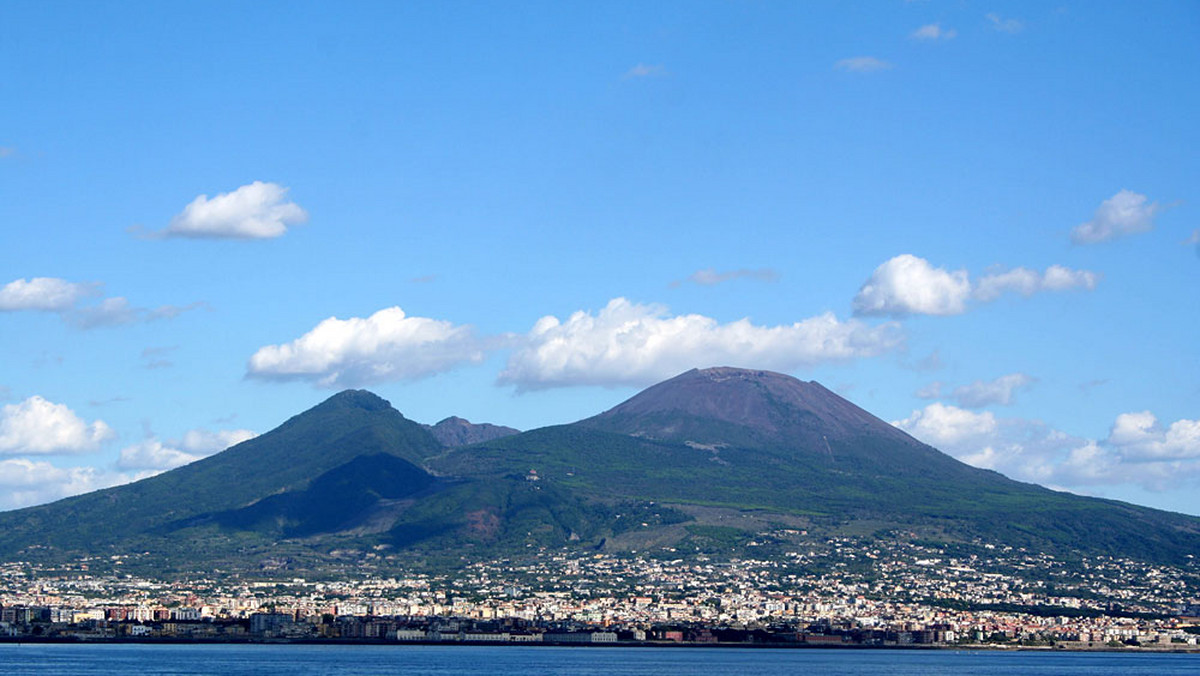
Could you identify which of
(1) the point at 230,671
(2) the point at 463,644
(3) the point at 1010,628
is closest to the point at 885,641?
(3) the point at 1010,628

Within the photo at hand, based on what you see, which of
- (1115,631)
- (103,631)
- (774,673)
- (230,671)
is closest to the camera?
(230,671)

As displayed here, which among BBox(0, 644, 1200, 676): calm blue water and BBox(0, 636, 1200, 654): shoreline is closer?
BBox(0, 644, 1200, 676): calm blue water

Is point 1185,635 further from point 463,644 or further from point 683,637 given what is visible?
point 463,644

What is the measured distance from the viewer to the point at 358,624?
188375mm

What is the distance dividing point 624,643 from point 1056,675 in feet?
187

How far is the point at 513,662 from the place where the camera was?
15588 cm

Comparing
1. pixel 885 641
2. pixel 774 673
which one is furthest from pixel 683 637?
pixel 774 673

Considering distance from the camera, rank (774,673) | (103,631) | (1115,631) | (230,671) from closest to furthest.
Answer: (230,671) → (774,673) → (103,631) → (1115,631)

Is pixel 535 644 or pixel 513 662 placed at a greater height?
pixel 535 644

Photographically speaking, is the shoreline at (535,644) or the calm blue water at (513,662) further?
the shoreline at (535,644)

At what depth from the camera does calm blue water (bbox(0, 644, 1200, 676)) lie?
135 meters

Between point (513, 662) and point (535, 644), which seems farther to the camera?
point (535, 644)

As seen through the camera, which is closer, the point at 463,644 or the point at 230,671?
the point at 230,671

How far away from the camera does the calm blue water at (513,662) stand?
134750mm
